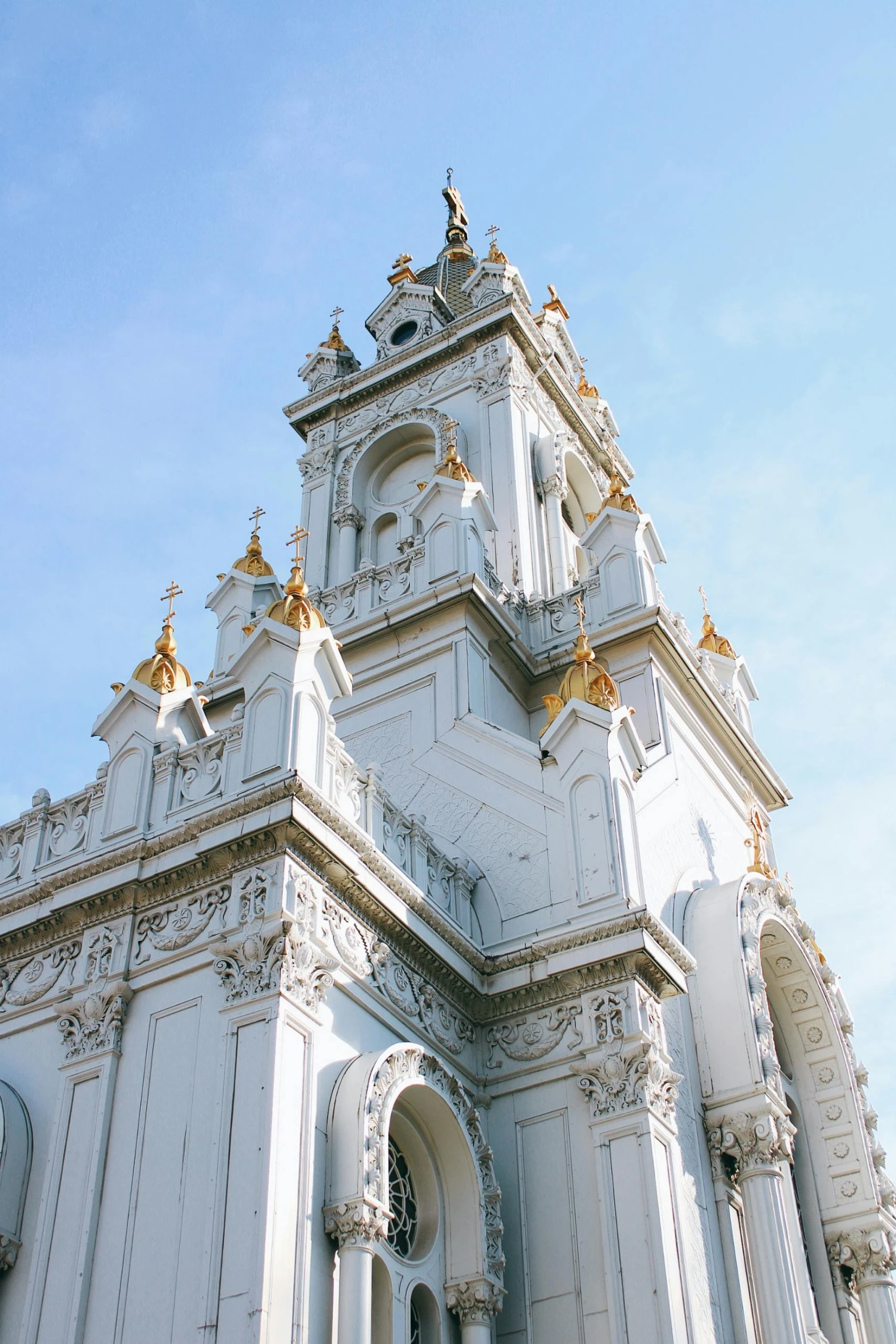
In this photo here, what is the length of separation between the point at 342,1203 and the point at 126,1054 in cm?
258

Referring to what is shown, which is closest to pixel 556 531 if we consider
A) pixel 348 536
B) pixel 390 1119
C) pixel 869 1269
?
pixel 348 536

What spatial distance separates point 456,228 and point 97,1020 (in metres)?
27.8

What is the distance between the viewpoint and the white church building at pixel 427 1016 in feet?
41.0

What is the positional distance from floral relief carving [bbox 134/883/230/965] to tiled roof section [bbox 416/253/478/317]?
21.6 meters

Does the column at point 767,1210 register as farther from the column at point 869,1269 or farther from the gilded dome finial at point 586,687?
the gilded dome finial at point 586,687

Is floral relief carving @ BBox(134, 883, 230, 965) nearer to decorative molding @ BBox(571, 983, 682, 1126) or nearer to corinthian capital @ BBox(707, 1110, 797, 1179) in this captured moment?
decorative molding @ BBox(571, 983, 682, 1126)

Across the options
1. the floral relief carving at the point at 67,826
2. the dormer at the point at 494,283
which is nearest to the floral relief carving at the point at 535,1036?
the floral relief carving at the point at 67,826

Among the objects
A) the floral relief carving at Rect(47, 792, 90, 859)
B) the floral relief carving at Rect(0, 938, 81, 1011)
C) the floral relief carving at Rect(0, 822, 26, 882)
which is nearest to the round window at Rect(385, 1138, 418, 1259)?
the floral relief carving at Rect(0, 938, 81, 1011)

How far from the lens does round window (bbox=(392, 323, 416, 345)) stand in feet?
105

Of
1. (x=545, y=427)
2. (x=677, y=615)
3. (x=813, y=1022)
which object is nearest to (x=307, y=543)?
(x=545, y=427)

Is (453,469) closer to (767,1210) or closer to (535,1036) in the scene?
(535,1036)

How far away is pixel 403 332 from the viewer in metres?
32.2

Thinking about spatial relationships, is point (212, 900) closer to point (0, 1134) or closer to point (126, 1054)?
point (126, 1054)

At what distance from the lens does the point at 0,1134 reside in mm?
13414
